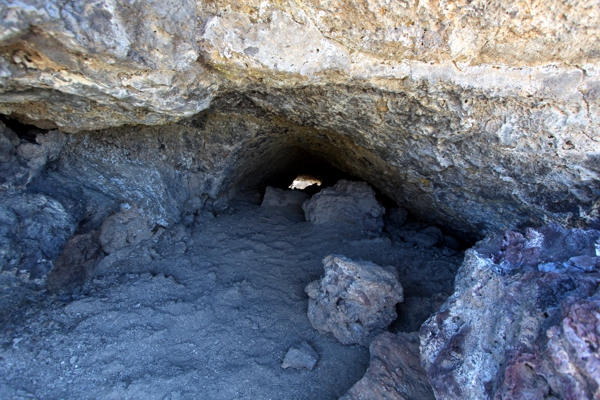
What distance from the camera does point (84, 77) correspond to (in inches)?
65.8

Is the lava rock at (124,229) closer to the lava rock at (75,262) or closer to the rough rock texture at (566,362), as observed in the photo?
the lava rock at (75,262)

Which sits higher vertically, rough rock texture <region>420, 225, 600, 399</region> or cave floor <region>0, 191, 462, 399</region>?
rough rock texture <region>420, 225, 600, 399</region>

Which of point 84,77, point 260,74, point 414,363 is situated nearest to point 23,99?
point 84,77

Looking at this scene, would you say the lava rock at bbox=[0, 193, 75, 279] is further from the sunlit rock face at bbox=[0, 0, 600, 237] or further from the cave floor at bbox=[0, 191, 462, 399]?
the sunlit rock face at bbox=[0, 0, 600, 237]

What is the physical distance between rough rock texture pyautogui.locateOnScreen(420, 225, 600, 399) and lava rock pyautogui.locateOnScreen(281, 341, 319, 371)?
664 millimetres

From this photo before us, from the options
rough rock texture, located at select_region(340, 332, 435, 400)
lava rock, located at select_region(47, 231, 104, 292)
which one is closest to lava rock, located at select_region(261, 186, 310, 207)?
lava rock, located at select_region(47, 231, 104, 292)

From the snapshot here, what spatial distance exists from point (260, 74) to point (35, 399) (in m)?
1.96

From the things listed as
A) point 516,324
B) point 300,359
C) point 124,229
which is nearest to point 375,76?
point 516,324

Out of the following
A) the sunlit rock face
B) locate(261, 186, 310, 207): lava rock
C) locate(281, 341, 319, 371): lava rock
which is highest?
the sunlit rock face

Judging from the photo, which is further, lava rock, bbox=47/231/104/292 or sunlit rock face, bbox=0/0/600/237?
lava rock, bbox=47/231/104/292

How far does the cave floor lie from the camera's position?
189 cm

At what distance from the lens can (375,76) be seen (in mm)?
1886

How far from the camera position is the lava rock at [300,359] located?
202 cm

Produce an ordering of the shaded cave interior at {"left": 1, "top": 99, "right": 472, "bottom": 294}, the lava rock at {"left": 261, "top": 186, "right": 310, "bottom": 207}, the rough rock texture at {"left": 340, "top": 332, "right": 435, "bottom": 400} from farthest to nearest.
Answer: the lava rock at {"left": 261, "top": 186, "right": 310, "bottom": 207} < the shaded cave interior at {"left": 1, "top": 99, "right": 472, "bottom": 294} < the rough rock texture at {"left": 340, "top": 332, "right": 435, "bottom": 400}
